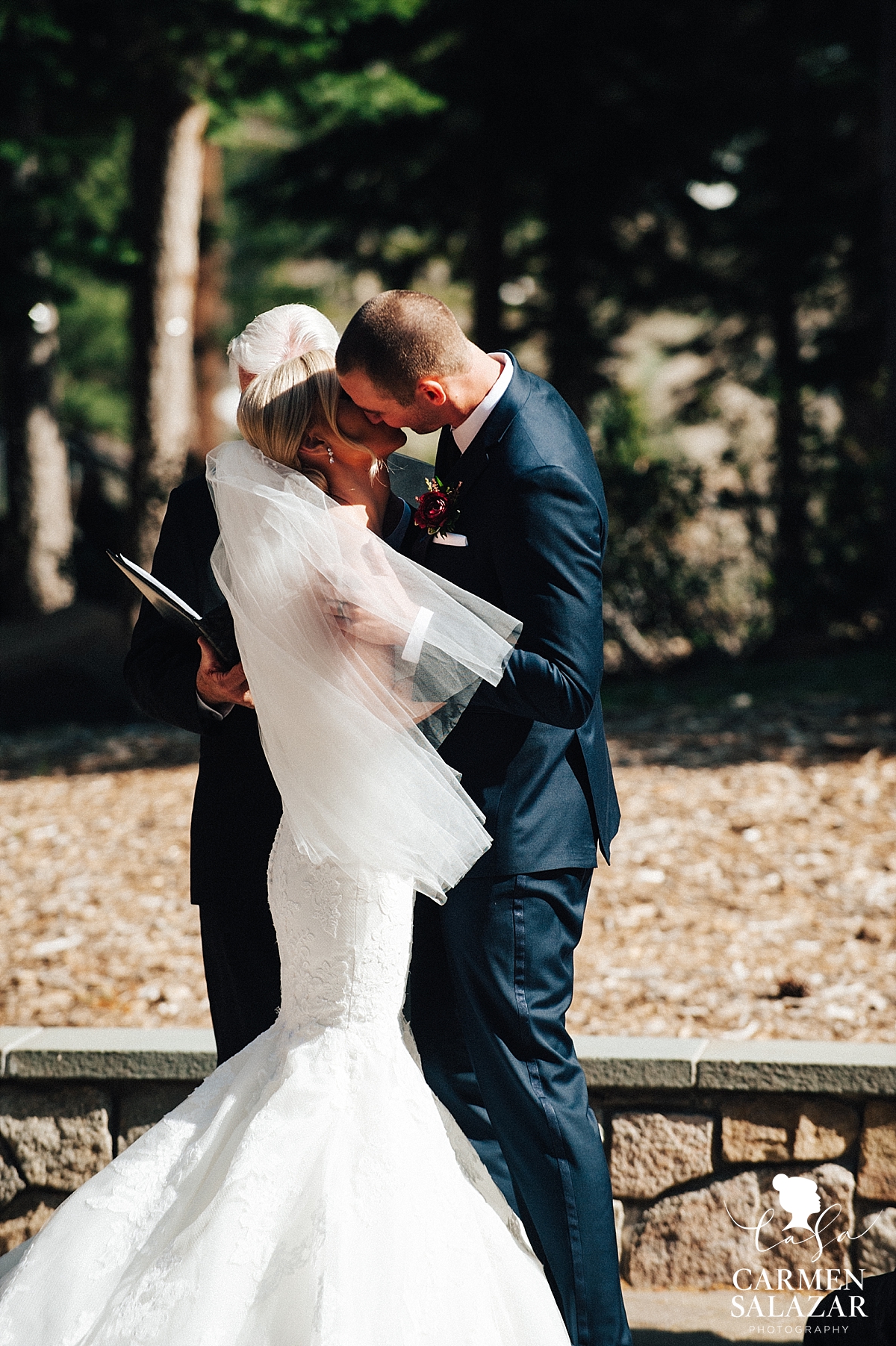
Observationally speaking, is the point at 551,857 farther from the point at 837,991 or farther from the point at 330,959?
the point at 837,991

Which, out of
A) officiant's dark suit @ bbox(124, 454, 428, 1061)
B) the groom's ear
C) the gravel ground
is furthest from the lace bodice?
the gravel ground

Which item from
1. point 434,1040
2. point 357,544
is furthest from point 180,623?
point 434,1040

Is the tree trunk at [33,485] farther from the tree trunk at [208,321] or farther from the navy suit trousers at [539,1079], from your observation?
the navy suit trousers at [539,1079]

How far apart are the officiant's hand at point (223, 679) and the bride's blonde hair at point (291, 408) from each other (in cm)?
41

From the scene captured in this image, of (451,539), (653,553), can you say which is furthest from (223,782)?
(653,553)

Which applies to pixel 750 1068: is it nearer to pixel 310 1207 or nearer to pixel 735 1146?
pixel 735 1146

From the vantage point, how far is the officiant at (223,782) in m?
2.77

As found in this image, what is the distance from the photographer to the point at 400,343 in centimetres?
237

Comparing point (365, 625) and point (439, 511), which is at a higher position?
point (439, 511)

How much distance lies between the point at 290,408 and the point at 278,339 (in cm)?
51

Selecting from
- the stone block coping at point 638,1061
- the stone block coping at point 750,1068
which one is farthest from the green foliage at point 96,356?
the stone block coping at point 750,1068

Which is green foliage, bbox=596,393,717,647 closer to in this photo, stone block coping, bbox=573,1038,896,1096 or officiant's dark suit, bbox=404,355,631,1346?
stone block coping, bbox=573,1038,896,1096

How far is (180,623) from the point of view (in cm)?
Answer: 255

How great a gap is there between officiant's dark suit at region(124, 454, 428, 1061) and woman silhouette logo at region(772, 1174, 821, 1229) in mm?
1375
